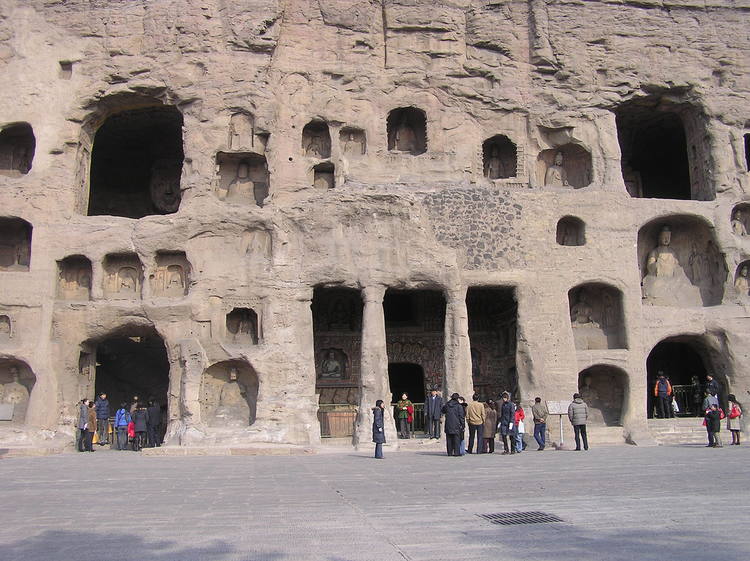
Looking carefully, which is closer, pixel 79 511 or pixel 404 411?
pixel 79 511

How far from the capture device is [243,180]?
78.4ft

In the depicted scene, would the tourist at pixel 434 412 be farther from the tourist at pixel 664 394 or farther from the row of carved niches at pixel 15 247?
the row of carved niches at pixel 15 247

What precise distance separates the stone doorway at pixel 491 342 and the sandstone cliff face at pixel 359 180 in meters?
3.81

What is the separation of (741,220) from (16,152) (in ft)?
84.1

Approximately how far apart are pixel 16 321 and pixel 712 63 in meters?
24.9

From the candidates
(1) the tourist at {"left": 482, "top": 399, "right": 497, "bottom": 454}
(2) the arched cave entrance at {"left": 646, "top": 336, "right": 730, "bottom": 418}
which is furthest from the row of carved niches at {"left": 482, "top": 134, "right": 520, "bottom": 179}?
(1) the tourist at {"left": 482, "top": 399, "right": 497, "bottom": 454}

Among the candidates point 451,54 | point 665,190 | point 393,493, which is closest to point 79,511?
point 393,493

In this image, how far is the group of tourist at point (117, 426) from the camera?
19.2 meters

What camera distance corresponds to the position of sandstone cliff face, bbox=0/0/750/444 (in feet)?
68.0

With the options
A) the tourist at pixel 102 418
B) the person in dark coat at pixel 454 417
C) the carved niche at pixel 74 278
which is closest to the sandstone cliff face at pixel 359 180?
the carved niche at pixel 74 278

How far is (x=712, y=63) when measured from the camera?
81.4ft

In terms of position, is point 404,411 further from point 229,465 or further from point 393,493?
point 393,493

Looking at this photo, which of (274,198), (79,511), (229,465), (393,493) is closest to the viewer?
(79,511)

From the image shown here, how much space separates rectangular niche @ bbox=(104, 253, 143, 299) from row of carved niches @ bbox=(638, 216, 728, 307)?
1713cm
